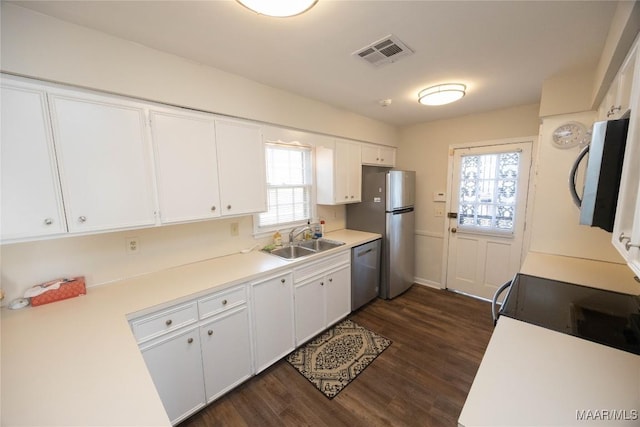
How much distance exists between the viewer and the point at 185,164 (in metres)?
1.77

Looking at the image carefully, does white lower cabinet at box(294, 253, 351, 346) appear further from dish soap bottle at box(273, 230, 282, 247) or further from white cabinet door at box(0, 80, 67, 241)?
white cabinet door at box(0, 80, 67, 241)

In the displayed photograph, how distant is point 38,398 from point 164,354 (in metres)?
0.73

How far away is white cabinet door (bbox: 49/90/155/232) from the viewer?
134 centimetres

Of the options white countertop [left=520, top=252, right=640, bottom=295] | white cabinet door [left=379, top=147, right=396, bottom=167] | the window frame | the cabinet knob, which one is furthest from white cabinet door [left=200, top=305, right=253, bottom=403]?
white cabinet door [left=379, top=147, right=396, bottom=167]

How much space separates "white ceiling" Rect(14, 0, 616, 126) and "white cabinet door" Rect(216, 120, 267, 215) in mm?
480

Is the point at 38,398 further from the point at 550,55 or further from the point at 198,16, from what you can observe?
the point at 550,55

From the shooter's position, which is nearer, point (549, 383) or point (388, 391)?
point (549, 383)

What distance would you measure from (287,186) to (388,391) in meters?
2.10

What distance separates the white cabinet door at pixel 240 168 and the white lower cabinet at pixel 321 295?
763mm

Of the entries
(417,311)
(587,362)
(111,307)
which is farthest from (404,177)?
(111,307)

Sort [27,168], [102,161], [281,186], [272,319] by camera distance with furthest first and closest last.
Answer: [281,186], [272,319], [102,161], [27,168]

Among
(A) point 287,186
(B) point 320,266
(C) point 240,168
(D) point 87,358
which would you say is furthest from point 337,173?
(D) point 87,358

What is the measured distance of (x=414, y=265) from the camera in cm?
384

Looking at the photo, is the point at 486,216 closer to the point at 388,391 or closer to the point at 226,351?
the point at 388,391
